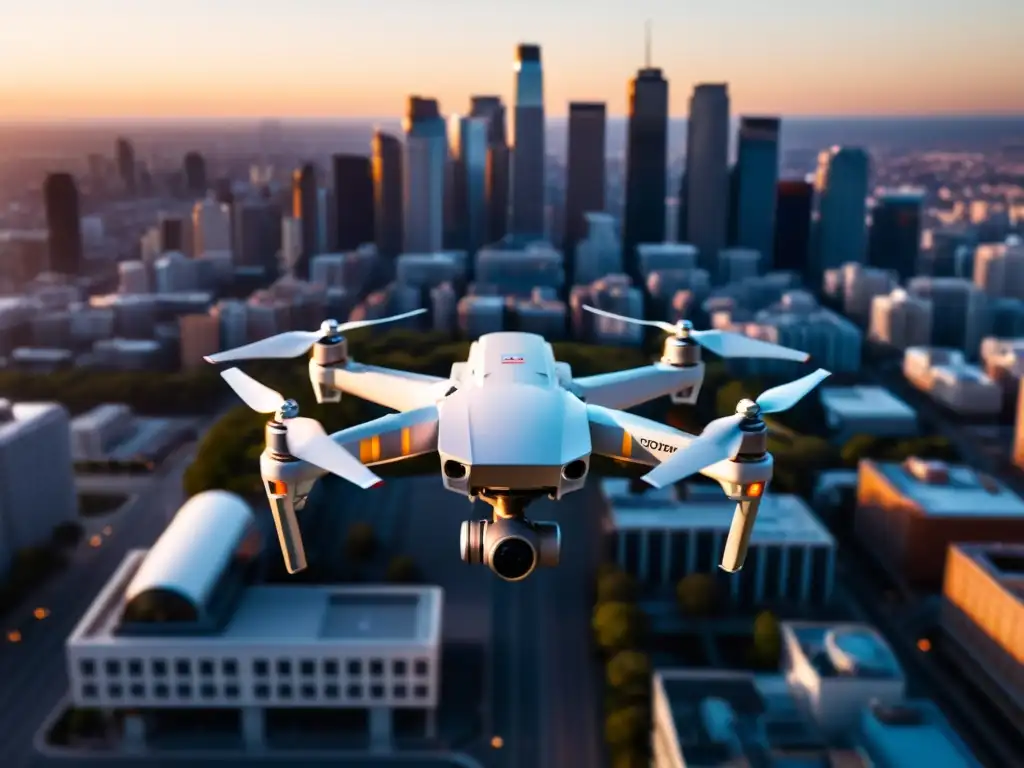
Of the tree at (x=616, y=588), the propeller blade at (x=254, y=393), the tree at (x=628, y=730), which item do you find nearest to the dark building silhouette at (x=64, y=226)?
the tree at (x=616, y=588)

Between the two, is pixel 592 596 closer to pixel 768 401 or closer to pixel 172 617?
pixel 172 617

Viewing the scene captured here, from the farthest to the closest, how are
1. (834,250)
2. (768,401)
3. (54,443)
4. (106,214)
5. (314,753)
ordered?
(106,214)
(834,250)
(54,443)
(314,753)
(768,401)

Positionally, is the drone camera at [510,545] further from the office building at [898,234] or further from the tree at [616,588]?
the office building at [898,234]

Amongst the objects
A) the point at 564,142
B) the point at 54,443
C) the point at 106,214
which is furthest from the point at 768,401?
the point at 106,214

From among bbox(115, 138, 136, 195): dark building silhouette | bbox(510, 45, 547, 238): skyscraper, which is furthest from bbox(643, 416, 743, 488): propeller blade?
bbox(115, 138, 136, 195): dark building silhouette

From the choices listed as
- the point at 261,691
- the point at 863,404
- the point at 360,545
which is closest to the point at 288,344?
the point at 261,691

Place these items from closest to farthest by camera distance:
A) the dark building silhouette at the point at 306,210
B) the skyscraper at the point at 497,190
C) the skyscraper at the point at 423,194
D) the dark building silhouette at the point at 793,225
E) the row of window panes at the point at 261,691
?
the row of window panes at the point at 261,691, the dark building silhouette at the point at 306,210, the skyscraper at the point at 423,194, the dark building silhouette at the point at 793,225, the skyscraper at the point at 497,190

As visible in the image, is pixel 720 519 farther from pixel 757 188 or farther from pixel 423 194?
pixel 423 194
